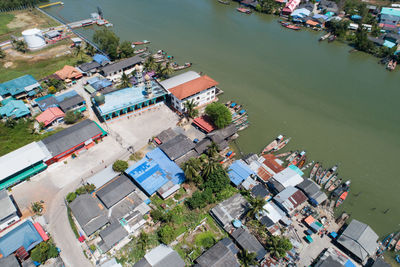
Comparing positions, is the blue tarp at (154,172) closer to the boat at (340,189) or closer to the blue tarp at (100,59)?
the boat at (340,189)

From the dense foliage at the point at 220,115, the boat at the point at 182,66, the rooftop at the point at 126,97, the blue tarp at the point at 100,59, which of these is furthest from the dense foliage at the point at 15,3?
the dense foliage at the point at 220,115

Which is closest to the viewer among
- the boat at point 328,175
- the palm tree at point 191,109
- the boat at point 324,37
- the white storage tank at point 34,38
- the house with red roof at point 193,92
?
the boat at point 328,175

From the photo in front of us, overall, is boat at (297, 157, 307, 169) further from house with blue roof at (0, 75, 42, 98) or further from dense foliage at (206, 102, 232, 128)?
house with blue roof at (0, 75, 42, 98)

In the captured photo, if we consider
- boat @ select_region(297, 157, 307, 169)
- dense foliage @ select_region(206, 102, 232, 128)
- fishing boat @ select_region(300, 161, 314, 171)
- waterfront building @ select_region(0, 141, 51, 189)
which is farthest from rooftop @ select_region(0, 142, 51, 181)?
fishing boat @ select_region(300, 161, 314, 171)

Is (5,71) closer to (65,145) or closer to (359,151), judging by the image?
(65,145)

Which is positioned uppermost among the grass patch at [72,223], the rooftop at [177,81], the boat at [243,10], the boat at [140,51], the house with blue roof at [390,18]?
the house with blue roof at [390,18]

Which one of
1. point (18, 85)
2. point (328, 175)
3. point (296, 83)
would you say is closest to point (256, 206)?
point (328, 175)

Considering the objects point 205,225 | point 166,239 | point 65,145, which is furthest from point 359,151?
point 65,145
